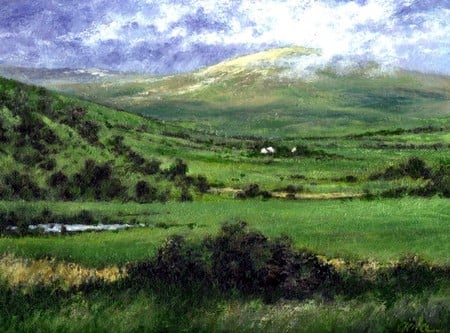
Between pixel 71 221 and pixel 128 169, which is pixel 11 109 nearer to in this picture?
pixel 128 169

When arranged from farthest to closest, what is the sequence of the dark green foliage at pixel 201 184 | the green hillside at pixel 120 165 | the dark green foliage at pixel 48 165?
the dark green foliage at pixel 201 184
the dark green foliage at pixel 48 165
the green hillside at pixel 120 165

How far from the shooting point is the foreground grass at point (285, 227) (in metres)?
24.5

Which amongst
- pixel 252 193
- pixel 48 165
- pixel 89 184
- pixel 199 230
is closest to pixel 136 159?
pixel 89 184

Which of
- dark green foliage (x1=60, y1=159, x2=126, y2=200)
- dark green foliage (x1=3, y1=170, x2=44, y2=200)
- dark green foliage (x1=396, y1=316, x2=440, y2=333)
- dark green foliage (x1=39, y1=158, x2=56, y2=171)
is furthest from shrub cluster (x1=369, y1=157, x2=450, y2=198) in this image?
dark green foliage (x1=396, y1=316, x2=440, y2=333)

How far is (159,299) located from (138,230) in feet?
68.9

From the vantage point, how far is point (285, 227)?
31797 mm

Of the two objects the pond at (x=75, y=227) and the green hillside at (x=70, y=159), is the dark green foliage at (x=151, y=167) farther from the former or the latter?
the pond at (x=75, y=227)

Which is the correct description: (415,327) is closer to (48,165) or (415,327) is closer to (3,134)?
(48,165)

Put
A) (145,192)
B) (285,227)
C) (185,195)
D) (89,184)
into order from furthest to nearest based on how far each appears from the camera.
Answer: (185,195) → (145,192) → (89,184) → (285,227)

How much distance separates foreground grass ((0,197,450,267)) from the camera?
80.2ft

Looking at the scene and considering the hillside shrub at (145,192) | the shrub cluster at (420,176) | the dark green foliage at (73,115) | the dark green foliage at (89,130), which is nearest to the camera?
the hillside shrub at (145,192)

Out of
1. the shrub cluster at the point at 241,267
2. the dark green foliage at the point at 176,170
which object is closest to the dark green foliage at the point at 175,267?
the shrub cluster at the point at 241,267

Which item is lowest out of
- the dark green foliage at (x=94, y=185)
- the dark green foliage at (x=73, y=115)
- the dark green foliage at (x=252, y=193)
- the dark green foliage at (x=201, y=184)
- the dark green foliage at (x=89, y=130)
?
the dark green foliage at (x=252, y=193)

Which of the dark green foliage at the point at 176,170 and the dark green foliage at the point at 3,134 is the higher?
the dark green foliage at the point at 3,134
